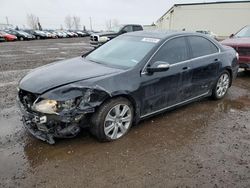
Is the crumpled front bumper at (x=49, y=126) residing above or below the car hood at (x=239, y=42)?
below

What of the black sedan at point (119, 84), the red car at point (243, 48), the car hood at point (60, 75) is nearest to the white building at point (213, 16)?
the red car at point (243, 48)

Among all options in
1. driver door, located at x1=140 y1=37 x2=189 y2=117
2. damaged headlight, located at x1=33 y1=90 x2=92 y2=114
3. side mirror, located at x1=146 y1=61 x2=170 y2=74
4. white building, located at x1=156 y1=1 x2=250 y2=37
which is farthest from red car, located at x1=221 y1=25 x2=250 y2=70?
white building, located at x1=156 y1=1 x2=250 y2=37

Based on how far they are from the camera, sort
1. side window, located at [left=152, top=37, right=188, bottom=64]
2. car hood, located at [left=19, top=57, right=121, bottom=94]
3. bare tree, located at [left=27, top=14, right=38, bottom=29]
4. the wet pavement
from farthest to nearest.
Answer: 1. bare tree, located at [left=27, top=14, right=38, bottom=29]
2. side window, located at [left=152, top=37, right=188, bottom=64]
3. car hood, located at [left=19, top=57, right=121, bottom=94]
4. the wet pavement

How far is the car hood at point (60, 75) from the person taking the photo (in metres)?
3.33

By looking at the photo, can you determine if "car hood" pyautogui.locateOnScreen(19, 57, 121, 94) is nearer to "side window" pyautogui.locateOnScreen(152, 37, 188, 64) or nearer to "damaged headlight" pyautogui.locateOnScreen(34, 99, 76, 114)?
"damaged headlight" pyautogui.locateOnScreen(34, 99, 76, 114)

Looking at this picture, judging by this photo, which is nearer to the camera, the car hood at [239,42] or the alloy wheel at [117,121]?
the alloy wheel at [117,121]

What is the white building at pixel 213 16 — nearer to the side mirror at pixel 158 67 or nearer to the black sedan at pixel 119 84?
the black sedan at pixel 119 84

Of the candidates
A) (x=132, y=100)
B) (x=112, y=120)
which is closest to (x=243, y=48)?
(x=132, y=100)

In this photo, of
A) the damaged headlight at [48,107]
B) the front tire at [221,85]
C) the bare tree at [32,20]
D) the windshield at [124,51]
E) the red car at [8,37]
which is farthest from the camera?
the bare tree at [32,20]

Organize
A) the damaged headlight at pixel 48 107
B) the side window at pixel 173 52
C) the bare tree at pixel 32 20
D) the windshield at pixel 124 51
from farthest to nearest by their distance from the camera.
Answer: the bare tree at pixel 32 20 → the side window at pixel 173 52 → the windshield at pixel 124 51 → the damaged headlight at pixel 48 107

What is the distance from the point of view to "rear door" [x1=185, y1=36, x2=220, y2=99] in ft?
15.4

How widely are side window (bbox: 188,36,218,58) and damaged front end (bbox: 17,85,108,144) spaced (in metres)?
2.30

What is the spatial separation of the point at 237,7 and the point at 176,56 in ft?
124

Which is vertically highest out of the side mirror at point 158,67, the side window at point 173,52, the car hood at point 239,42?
the side window at point 173,52
